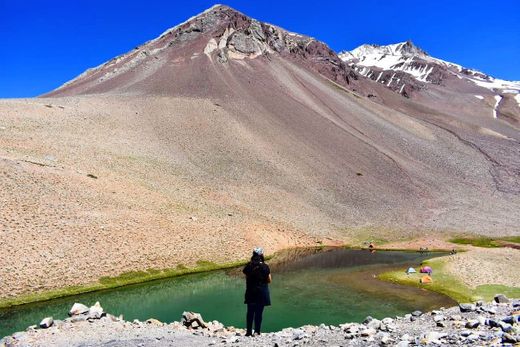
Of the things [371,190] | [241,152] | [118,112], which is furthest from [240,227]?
[118,112]

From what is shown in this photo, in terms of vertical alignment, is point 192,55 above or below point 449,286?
above

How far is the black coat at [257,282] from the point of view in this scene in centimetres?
1938

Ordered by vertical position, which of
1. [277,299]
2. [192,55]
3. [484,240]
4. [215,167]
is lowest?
[277,299]

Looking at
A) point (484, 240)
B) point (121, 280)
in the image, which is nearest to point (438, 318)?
point (121, 280)

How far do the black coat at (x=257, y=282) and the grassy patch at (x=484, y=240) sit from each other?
182 feet

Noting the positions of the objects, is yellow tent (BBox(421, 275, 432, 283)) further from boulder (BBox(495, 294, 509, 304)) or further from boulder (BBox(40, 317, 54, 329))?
boulder (BBox(40, 317, 54, 329))

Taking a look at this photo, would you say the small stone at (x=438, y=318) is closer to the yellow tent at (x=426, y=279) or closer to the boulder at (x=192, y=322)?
the boulder at (x=192, y=322)

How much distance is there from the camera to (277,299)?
37.1 meters

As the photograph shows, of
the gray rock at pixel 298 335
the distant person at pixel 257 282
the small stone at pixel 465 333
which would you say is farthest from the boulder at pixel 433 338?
the distant person at pixel 257 282

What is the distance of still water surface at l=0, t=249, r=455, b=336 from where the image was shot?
32.0 meters

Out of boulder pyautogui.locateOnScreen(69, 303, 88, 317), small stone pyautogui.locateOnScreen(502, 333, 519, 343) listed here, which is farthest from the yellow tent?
small stone pyautogui.locateOnScreen(502, 333, 519, 343)

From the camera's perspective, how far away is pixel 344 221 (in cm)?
7250

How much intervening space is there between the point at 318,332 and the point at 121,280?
2746 cm

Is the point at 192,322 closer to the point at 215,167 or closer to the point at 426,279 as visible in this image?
the point at 426,279
